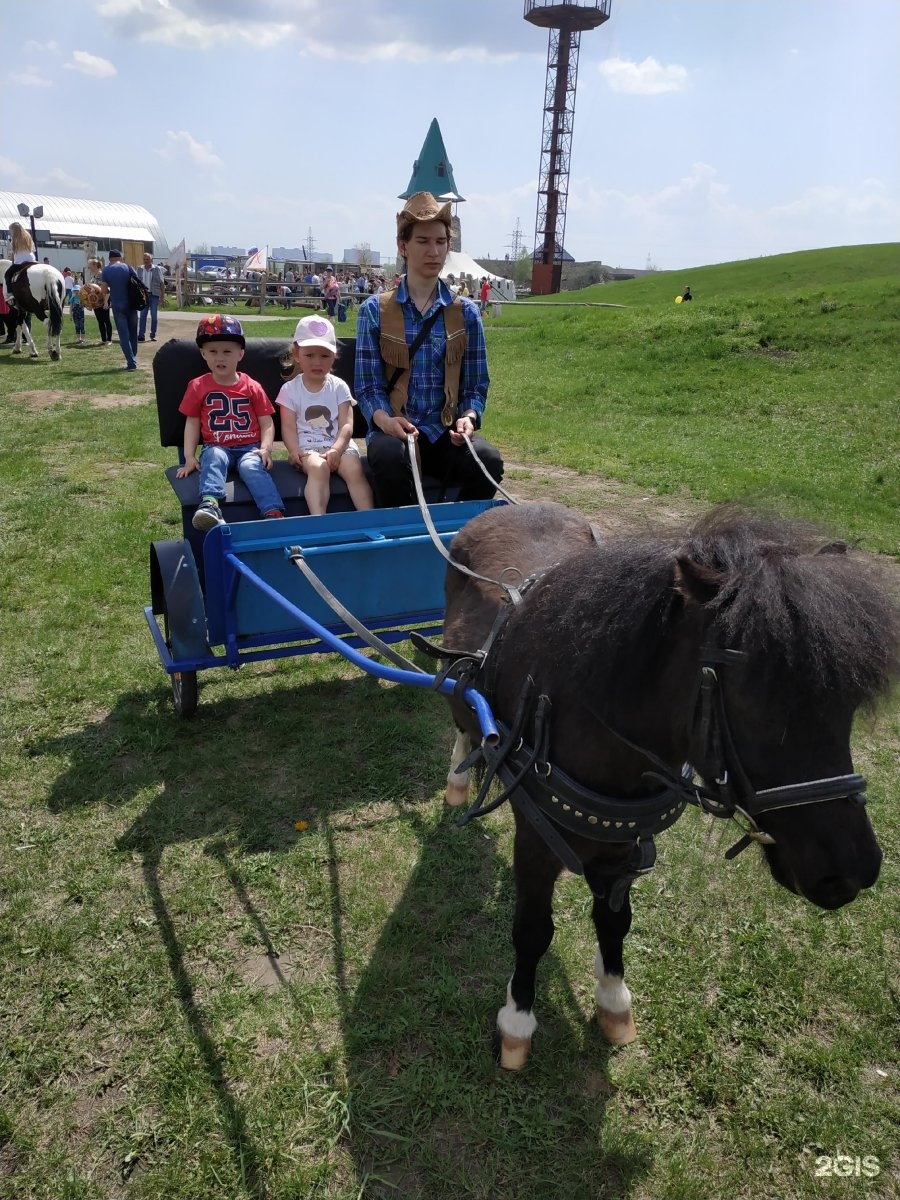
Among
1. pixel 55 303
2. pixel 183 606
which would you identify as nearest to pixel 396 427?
pixel 183 606

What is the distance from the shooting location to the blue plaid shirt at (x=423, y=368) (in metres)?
3.84

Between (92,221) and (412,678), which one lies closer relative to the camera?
(412,678)

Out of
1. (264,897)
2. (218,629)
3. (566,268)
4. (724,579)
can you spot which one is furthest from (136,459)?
(566,268)

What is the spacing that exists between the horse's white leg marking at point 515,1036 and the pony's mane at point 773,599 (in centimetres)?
123

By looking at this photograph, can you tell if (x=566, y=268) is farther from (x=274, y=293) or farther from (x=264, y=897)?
(x=264, y=897)

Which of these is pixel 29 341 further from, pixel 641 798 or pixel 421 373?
pixel 641 798

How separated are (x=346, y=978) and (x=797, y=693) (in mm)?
1857

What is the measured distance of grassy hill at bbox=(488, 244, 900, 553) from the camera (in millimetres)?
8250

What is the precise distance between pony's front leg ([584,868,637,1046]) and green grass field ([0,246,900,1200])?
0.06 m

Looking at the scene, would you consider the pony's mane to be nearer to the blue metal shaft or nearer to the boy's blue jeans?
the blue metal shaft

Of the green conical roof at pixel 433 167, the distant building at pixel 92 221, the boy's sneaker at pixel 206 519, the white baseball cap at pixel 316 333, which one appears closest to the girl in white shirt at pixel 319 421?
the white baseball cap at pixel 316 333

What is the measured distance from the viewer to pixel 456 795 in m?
3.42

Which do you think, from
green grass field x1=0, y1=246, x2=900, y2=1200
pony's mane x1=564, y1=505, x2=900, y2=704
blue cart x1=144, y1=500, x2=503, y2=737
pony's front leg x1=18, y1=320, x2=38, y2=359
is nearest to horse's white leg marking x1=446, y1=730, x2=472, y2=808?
green grass field x1=0, y1=246, x2=900, y2=1200

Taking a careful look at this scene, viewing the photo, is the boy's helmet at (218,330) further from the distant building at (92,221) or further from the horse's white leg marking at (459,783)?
the distant building at (92,221)
